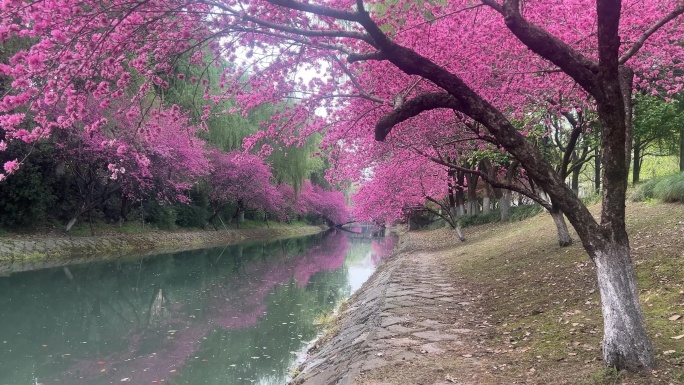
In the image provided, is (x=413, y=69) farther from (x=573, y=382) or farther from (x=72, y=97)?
(x=72, y=97)

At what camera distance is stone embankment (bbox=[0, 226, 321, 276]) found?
16.4 m

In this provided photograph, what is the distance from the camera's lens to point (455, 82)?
390 cm

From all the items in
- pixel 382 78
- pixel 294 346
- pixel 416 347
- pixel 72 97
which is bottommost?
pixel 294 346

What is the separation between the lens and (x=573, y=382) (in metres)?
3.64

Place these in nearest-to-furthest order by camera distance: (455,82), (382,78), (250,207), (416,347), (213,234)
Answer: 1. (455,82)
2. (416,347)
3. (382,78)
4. (213,234)
5. (250,207)

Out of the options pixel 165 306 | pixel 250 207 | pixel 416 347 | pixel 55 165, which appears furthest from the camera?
pixel 250 207

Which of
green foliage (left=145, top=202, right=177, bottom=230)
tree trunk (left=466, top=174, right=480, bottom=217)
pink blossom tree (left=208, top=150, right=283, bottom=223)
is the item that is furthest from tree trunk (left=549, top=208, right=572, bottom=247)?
green foliage (left=145, top=202, right=177, bottom=230)

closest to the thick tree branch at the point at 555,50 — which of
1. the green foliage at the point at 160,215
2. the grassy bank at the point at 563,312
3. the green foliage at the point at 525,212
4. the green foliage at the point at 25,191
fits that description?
the grassy bank at the point at 563,312

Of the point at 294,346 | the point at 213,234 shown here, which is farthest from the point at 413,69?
the point at 213,234

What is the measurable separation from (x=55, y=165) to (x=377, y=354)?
20519 millimetres

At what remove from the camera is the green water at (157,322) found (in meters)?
7.04

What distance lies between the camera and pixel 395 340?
18.3 ft

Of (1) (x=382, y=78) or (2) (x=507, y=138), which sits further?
(1) (x=382, y=78)

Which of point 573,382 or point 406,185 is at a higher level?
point 406,185
